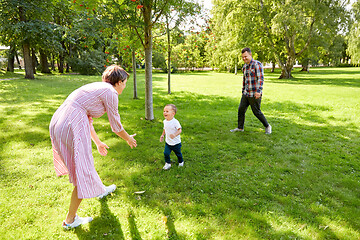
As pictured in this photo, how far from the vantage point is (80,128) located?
2.43 m

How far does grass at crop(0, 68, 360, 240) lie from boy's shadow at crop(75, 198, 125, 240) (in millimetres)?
13

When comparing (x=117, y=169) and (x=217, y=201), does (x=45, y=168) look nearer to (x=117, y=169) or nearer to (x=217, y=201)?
(x=117, y=169)

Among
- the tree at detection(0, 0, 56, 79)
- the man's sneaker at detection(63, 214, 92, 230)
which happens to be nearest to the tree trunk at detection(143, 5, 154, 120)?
the man's sneaker at detection(63, 214, 92, 230)

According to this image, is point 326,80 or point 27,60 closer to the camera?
point 27,60

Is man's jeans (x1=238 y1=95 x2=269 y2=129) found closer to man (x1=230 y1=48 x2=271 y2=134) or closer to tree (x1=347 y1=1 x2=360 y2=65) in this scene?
man (x1=230 y1=48 x2=271 y2=134)

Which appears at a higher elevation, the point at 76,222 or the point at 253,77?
the point at 253,77

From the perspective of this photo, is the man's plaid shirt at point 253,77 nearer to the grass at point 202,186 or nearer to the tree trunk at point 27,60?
the grass at point 202,186

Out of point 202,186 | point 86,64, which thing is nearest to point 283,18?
point 202,186

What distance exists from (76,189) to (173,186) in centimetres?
167

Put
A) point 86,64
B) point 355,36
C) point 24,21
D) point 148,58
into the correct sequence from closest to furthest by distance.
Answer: point 148,58 → point 24,21 → point 355,36 → point 86,64

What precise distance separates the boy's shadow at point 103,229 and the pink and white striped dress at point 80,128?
2.09ft

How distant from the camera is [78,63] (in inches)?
1228

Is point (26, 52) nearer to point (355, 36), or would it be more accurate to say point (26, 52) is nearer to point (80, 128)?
point (80, 128)

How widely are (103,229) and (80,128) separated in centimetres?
144
